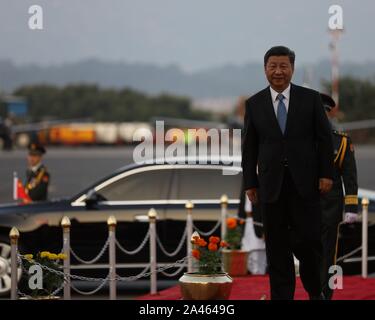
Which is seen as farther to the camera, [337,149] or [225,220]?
[225,220]

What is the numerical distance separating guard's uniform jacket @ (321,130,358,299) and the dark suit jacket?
1.03m

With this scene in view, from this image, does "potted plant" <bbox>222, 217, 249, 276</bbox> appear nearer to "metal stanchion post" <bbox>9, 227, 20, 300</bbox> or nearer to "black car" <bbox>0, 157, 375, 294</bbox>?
"black car" <bbox>0, 157, 375, 294</bbox>

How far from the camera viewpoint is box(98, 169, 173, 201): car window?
1156 centimetres

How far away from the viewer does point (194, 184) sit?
38.3ft

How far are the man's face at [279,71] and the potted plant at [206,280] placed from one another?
2.28 meters

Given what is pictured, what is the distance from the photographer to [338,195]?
8062mm

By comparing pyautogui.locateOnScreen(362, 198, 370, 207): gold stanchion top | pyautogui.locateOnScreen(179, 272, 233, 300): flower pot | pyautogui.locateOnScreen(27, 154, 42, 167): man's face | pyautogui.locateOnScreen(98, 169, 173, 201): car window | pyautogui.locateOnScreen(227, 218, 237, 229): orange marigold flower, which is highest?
pyautogui.locateOnScreen(27, 154, 42, 167): man's face

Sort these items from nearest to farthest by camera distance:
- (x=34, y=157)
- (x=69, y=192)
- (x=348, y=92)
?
(x=34, y=157) < (x=69, y=192) < (x=348, y=92)

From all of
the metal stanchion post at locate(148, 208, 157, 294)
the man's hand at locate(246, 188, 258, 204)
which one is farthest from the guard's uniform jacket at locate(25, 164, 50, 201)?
the man's hand at locate(246, 188, 258, 204)

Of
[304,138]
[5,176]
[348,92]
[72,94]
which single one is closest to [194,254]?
[304,138]
